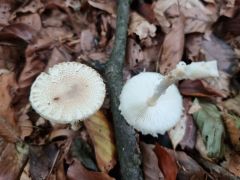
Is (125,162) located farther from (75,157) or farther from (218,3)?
(218,3)

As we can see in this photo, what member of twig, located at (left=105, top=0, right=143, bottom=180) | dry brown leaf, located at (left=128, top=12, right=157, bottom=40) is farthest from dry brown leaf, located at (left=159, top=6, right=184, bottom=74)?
twig, located at (left=105, top=0, right=143, bottom=180)

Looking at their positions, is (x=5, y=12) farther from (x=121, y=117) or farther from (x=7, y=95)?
(x=121, y=117)

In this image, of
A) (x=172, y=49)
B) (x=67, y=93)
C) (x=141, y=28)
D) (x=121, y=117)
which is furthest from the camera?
(x=141, y=28)

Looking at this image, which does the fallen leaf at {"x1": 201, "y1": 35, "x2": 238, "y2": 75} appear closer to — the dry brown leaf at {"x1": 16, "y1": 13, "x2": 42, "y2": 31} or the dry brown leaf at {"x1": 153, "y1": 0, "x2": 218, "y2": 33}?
the dry brown leaf at {"x1": 153, "y1": 0, "x2": 218, "y2": 33}

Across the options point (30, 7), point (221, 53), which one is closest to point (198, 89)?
point (221, 53)

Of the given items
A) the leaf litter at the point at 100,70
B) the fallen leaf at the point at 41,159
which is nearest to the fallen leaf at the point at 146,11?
the leaf litter at the point at 100,70

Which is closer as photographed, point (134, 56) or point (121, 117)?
point (121, 117)
